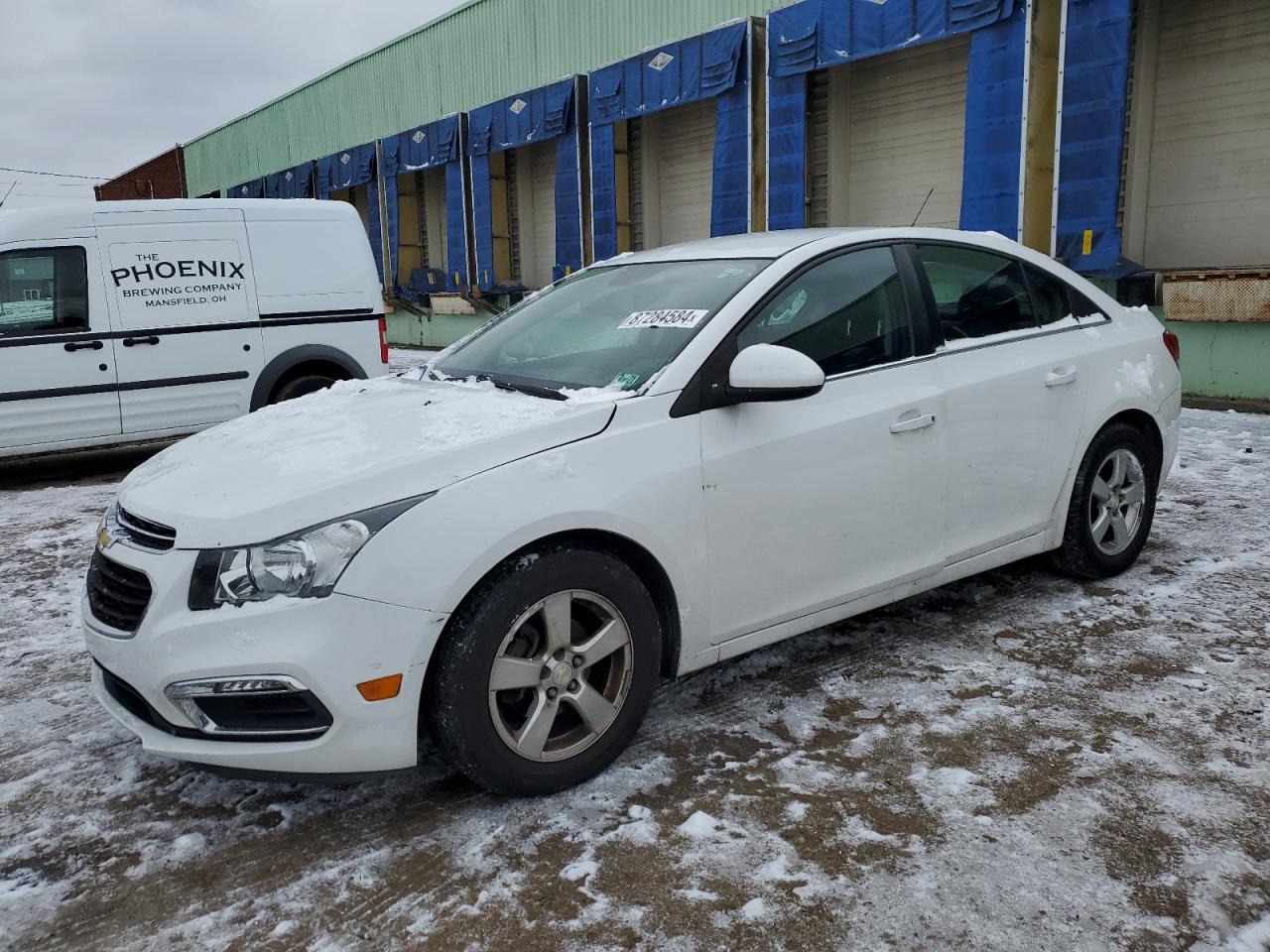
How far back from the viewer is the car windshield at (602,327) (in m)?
3.13

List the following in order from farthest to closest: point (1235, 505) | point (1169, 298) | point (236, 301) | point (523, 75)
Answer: point (523, 75) → point (1169, 298) → point (236, 301) → point (1235, 505)

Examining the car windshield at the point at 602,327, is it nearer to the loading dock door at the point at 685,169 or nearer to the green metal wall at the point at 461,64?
the green metal wall at the point at 461,64

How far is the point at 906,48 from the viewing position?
11438 millimetres

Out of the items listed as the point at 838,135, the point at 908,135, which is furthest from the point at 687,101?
the point at 908,135

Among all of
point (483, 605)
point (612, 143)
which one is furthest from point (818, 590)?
point (612, 143)

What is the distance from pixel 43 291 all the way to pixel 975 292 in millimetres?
6541

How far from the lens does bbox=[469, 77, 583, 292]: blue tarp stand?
54.5 ft

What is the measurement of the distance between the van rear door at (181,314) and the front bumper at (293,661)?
219 inches

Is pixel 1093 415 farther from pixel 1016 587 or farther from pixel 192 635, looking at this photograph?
pixel 192 635

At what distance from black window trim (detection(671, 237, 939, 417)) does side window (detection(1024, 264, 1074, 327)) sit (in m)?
0.75

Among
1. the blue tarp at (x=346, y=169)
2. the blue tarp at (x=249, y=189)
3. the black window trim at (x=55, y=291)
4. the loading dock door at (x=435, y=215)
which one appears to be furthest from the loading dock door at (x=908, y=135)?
the blue tarp at (x=249, y=189)

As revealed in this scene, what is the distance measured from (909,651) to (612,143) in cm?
1358

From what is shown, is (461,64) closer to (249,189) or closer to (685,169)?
(685,169)

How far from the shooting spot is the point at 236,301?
775cm
